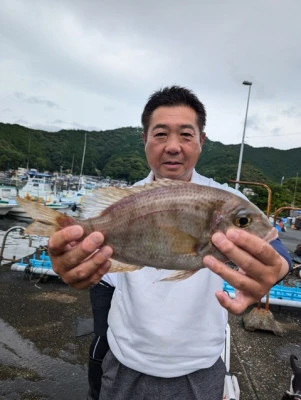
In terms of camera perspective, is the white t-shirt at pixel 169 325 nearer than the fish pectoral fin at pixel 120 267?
No

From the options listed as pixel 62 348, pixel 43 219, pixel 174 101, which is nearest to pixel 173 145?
pixel 174 101

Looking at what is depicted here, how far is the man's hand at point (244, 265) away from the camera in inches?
69.9

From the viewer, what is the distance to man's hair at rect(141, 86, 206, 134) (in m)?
2.82

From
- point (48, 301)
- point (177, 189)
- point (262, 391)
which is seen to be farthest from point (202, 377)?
point (48, 301)

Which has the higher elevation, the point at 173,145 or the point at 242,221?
the point at 173,145

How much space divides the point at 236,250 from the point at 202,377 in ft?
4.47

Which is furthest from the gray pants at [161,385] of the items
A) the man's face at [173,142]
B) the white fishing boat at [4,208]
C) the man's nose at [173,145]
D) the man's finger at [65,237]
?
the white fishing boat at [4,208]

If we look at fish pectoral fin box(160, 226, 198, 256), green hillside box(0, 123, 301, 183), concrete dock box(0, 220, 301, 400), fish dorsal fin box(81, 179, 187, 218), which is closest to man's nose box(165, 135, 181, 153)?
fish dorsal fin box(81, 179, 187, 218)

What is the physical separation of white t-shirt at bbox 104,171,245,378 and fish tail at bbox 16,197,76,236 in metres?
0.82

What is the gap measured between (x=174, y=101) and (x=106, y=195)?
1.21 meters

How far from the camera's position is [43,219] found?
2051mm

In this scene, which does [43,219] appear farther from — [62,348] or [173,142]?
[62,348]

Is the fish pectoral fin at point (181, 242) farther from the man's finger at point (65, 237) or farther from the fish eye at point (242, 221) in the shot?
the man's finger at point (65, 237)

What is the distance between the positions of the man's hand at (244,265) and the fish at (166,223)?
121mm
